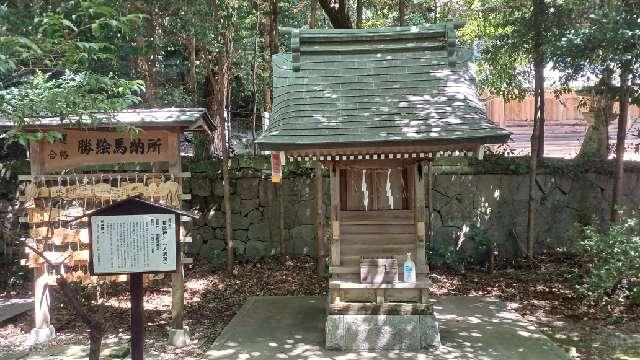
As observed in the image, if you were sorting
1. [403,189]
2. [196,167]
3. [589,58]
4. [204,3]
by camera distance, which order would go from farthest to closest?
[196,167] → [204,3] → [589,58] → [403,189]

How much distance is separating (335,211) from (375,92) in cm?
174

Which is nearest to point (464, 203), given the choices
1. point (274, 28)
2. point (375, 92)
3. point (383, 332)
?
point (375, 92)

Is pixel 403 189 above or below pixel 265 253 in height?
above

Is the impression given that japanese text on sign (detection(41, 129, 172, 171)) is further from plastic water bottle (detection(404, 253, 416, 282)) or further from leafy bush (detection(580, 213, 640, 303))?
leafy bush (detection(580, 213, 640, 303))

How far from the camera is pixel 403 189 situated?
7.39m

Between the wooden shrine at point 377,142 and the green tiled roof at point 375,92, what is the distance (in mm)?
15

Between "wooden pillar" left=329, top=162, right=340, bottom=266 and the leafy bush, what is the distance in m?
4.02

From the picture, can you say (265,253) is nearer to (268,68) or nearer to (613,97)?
(268,68)

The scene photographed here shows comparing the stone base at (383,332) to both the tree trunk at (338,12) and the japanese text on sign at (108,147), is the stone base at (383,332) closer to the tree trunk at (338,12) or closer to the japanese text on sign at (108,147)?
the japanese text on sign at (108,147)

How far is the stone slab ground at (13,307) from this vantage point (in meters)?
8.55

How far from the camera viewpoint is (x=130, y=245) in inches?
180

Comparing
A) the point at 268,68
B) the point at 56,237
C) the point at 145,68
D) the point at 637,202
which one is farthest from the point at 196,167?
the point at 637,202

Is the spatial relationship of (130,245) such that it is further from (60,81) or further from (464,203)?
(464,203)

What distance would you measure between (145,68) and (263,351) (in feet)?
21.1
